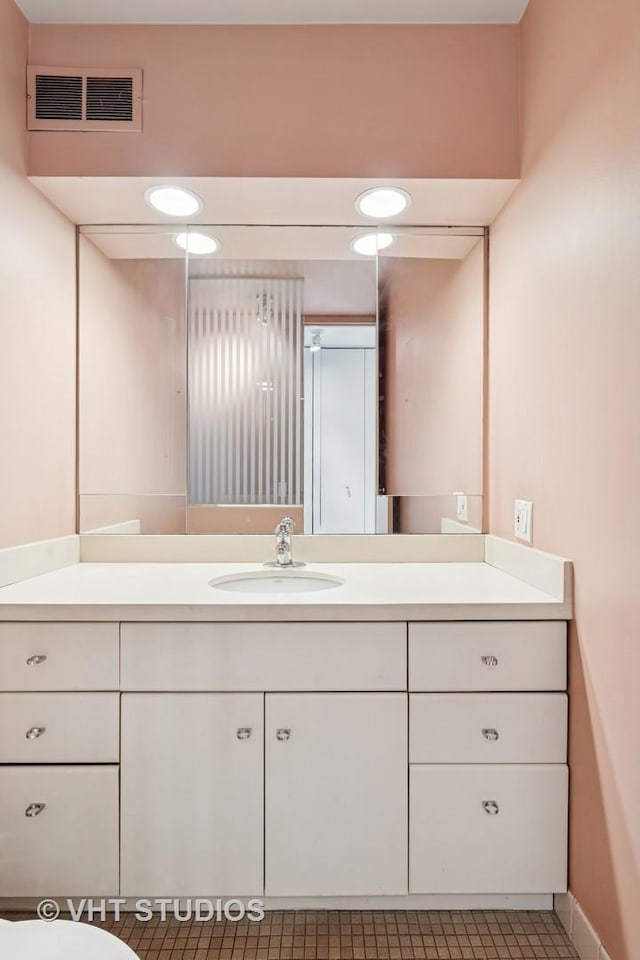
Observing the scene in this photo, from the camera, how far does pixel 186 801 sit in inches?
54.6

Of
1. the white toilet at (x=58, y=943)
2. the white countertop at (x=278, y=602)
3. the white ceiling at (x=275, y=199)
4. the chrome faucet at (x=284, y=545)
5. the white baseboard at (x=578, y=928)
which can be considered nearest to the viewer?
the white toilet at (x=58, y=943)

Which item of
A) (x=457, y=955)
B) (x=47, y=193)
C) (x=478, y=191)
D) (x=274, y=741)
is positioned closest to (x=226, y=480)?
(x=274, y=741)

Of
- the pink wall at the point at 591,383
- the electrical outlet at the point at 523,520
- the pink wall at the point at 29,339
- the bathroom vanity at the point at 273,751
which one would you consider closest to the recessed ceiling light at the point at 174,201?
the pink wall at the point at 29,339

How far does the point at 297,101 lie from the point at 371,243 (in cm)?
49

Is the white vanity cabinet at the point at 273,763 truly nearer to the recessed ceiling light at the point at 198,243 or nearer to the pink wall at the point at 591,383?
the pink wall at the point at 591,383

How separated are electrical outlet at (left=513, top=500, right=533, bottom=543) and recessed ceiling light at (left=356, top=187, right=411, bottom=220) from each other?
40.5 inches

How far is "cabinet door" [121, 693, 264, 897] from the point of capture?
4.55 feet

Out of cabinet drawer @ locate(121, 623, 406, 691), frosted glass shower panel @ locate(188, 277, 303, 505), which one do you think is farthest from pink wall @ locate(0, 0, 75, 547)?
cabinet drawer @ locate(121, 623, 406, 691)

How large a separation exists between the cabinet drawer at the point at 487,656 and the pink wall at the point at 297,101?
133 centimetres

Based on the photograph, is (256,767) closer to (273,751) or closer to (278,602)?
(273,751)

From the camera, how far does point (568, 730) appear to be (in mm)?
1396

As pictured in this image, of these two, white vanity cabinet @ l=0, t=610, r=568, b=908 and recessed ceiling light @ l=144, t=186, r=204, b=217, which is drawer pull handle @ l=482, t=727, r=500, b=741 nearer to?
white vanity cabinet @ l=0, t=610, r=568, b=908

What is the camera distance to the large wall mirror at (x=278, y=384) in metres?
2.02

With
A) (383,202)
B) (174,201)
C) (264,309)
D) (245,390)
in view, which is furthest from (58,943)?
(383,202)
